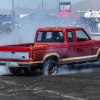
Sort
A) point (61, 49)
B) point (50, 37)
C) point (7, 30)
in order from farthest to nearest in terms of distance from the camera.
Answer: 1. point (7, 30)
2. point (50, 37)
3. point (61, 49)

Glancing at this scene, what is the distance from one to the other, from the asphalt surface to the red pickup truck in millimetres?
459

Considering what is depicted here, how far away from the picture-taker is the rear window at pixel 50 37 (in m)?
10.1

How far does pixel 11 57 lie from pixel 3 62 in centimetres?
36

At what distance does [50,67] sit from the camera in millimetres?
9516

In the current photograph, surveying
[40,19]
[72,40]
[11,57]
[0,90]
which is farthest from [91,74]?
[40,19]

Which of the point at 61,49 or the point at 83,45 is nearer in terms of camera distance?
the point at 61,49

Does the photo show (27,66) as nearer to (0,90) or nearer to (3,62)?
(3,62)

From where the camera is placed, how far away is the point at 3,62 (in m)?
9.41

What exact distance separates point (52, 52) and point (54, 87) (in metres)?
2.10

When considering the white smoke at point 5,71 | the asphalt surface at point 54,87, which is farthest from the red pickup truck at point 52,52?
the asphalt surface at point 54,87

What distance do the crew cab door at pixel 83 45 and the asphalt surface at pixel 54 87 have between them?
891 millimetres

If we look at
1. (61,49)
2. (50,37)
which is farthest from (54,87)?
(50,37)

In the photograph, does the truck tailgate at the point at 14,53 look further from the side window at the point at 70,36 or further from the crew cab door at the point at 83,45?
the crew cab door at the point at 83,45

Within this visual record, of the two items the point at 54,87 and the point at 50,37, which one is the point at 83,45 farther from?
the point at 54,87
